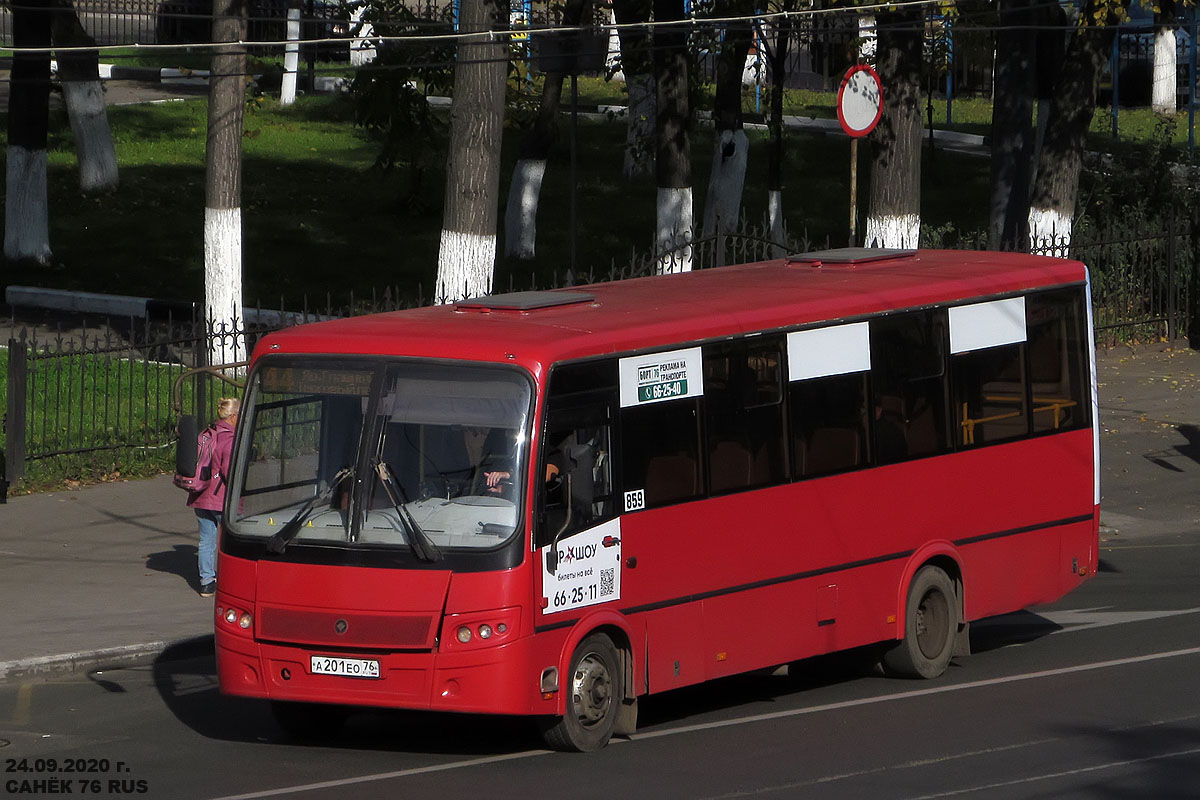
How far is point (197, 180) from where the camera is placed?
3472 cm

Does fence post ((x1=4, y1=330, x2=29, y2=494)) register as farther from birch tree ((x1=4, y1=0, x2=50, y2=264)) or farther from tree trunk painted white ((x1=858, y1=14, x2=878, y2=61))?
birch tree ((x1=4, y1=0, x2=50, y2=264))

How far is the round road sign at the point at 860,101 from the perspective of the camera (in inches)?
661

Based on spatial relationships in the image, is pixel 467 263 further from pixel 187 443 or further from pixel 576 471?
pixel 576 471

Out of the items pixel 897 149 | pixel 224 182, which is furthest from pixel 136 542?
pixel 897 149

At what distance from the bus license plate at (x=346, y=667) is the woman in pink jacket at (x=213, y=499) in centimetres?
463

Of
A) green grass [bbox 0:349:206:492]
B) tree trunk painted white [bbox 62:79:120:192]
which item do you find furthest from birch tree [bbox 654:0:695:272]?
tree trunk painted white [bbox 62:79:120:192]

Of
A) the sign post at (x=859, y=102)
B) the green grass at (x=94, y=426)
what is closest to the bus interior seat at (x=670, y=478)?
the sign post at (x=859, y=102)

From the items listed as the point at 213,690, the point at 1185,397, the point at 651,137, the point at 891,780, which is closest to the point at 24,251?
the point at 651,137

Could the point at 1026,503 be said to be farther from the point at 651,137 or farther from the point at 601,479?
the point at 651,137

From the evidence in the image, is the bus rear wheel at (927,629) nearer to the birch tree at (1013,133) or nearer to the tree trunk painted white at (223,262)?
the tree trunk painted white at (223,262)

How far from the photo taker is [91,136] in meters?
32.3

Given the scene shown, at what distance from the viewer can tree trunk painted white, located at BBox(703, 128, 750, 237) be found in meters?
27.7

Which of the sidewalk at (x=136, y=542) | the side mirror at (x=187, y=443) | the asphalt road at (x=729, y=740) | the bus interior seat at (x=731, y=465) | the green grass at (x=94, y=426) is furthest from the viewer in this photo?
the green grass at (x=94, y=426)

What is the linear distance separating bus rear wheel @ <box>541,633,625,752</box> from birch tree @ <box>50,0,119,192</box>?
21.2m
